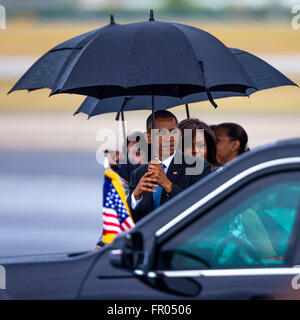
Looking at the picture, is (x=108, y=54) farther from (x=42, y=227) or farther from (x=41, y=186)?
(x=41, y=186)

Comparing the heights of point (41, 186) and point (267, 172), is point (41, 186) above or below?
below

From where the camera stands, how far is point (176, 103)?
16.9 ft

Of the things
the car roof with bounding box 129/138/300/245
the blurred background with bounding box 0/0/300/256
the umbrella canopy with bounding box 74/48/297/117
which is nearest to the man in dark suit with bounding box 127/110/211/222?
the umbrella canopy with bounding box 74/48/297/117

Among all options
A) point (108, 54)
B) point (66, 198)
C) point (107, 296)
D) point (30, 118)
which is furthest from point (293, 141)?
point (30, 118)

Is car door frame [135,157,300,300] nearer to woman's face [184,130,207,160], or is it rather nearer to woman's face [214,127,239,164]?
woman's face [184,130,207,160]

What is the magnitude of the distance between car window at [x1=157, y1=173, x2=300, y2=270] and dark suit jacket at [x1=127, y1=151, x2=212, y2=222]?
4.09 feet

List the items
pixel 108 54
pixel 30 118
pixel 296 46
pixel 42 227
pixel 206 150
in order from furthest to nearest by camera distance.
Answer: pixel 30 118 < pixel 296 46 < pixel 42 227 < pixel 206 150 < pixel 108 54

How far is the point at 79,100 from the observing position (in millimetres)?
11172

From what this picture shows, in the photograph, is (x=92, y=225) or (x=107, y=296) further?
(x=92, y=225)

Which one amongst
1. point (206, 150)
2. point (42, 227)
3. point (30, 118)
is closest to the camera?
point (206, 150)

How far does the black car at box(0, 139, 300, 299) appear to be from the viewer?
7.99 ft

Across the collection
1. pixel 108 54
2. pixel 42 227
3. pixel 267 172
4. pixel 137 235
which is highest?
pixel 108 54

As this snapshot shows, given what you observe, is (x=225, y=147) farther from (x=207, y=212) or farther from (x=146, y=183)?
(x=207, y=212)

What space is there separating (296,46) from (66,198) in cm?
415
